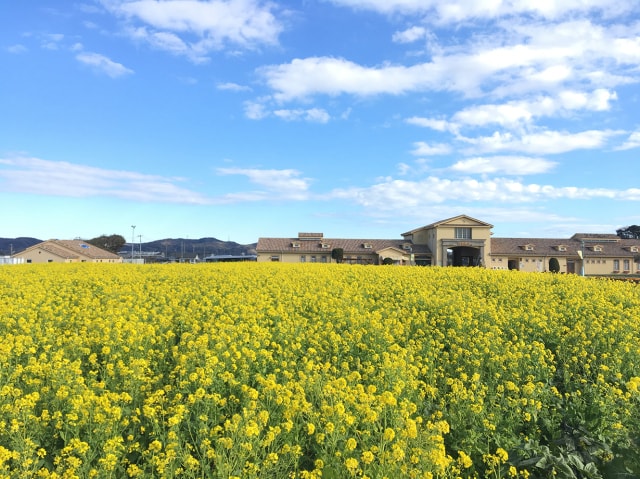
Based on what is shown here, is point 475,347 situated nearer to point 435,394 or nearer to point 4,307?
point 435,394

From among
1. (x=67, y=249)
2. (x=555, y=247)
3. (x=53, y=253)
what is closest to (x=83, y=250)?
(x=67, y=249)

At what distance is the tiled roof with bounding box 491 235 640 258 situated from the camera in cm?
5569

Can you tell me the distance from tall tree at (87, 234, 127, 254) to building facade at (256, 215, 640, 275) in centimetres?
7395

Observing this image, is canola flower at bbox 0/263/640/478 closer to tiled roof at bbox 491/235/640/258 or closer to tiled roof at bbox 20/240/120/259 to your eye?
tiled roof at bbox 491/235/640/258

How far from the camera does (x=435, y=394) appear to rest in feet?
17.3

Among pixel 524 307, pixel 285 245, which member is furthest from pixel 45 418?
pixel 285 245

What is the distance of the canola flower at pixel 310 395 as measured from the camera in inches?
135

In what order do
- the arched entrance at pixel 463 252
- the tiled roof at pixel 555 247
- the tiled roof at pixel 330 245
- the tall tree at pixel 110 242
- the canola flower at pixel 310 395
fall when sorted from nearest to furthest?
the canola flower at pixel 310 395 < the arched entrance at pixel 463 252 < the tiled roof at pixel 555 247 < the tiled roof at pixel 330 245 < the tall tree at pixel 110 242

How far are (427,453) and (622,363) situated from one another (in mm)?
4916

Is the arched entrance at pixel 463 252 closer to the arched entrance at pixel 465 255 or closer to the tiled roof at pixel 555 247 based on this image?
the arched entrance at pixel 465 255

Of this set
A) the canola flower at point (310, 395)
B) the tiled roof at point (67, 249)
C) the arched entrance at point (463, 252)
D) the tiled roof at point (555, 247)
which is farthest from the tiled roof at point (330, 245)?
the canola flower at point (310, 395)

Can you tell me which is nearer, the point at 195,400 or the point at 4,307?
the point at 195,400

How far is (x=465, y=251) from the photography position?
5653cm

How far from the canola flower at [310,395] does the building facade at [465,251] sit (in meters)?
45.4
